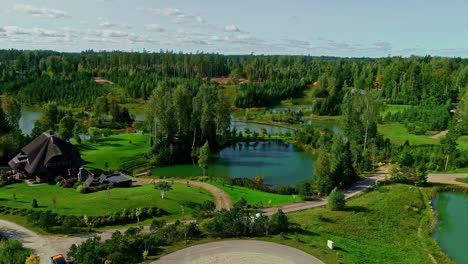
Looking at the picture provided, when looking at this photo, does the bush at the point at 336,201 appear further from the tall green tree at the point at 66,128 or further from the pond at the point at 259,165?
the tall green tree at the point at 66,128

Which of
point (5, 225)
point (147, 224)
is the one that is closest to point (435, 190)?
point (147, 224)

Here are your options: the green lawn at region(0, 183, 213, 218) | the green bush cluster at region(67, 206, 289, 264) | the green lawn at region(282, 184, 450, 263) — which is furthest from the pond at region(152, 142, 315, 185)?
the green bush cluster at region(67, 206, 289, 264)

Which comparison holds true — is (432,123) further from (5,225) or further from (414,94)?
(5,225)

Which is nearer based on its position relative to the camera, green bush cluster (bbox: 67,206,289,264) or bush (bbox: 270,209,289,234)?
green bush cluster (bbox: 67,206,289,264)

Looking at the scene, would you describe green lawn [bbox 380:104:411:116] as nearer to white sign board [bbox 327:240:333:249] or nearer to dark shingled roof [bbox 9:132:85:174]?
white sign board [bbox 327:240:333:249]

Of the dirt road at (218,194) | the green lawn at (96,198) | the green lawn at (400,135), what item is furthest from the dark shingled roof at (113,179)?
the green lawn at (400,135)
